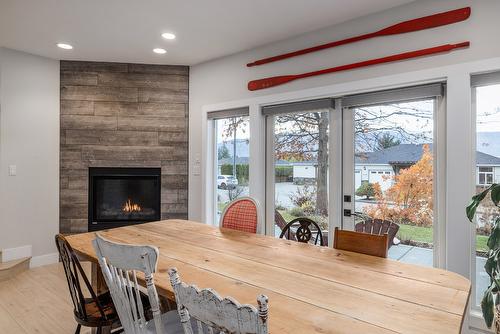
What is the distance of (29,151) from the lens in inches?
156

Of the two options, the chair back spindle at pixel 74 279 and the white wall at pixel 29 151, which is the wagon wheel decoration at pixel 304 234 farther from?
the white wall at pixel 29 151

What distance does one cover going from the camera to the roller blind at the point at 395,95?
249 centimetres

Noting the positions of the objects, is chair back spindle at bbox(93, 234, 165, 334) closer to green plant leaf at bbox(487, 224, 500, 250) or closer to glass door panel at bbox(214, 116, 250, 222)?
green plant leaf at bbox(487, 224, 500, 250)

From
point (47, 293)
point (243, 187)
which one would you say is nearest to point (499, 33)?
point (243, 187)

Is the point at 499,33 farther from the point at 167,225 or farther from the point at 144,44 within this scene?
the point at 144,44

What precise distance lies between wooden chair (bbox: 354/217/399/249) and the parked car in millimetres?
1658

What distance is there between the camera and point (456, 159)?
2361mm

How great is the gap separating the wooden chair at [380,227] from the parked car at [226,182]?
1.66 metres

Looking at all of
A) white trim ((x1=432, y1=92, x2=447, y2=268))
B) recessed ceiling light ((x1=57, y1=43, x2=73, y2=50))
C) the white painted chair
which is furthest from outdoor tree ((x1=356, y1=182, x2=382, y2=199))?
recessed ceiling light ((x1=57, y1=43, x2=73, y2=50))

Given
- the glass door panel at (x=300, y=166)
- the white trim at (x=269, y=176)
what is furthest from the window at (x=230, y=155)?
the glass door panel at (x=300, y=166)

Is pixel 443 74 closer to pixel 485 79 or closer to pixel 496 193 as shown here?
pixel 485 79

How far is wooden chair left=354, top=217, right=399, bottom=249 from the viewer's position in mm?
2791

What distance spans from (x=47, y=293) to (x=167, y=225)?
163 cm

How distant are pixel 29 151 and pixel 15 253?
1231 millimetres
